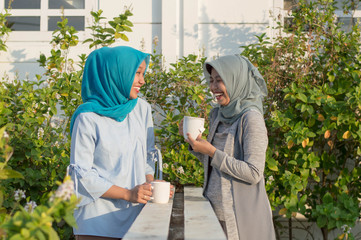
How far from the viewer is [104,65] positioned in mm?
2199

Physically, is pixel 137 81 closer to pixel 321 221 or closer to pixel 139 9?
pixel 321 221

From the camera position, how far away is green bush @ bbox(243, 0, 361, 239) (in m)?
3.42

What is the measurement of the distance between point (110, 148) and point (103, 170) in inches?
4.2

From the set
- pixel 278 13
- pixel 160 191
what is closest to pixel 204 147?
pixel 160 191

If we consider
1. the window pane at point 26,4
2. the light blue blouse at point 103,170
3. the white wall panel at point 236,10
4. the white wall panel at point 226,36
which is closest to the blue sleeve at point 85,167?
the light blue blouse at point 103,170

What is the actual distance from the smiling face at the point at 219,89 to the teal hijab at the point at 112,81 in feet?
1.22

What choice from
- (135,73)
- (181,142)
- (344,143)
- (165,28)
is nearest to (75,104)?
(181,142)

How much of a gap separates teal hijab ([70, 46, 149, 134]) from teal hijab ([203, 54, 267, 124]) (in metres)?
0.41

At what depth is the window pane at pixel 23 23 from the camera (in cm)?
486

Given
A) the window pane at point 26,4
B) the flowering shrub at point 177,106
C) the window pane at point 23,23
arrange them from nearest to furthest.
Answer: the flowering shrub at point 177,106, the window pane at point 23,23, the window pane at point 26,4

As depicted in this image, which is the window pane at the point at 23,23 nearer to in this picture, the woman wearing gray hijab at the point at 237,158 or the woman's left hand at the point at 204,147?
the woman wearing gray hijab at the point at 237,158

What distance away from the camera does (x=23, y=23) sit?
16.0ft

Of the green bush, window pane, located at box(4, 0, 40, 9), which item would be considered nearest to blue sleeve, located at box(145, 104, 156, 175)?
the green bush

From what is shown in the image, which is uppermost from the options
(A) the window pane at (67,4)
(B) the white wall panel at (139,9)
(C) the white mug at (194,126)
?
(A) the window pane at (67,4)
